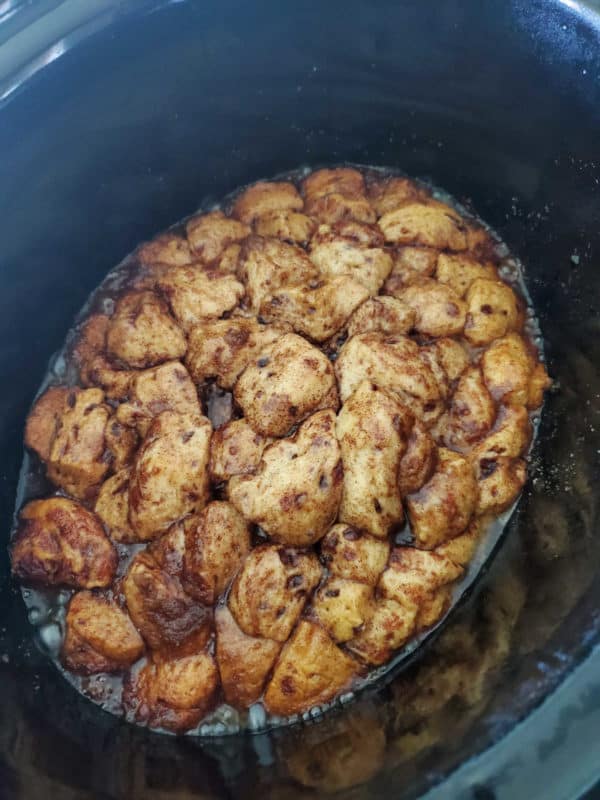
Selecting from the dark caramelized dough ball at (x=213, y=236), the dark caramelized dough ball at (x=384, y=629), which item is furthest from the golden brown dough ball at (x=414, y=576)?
the dark caramelized dough ball at (x=213, y=236)

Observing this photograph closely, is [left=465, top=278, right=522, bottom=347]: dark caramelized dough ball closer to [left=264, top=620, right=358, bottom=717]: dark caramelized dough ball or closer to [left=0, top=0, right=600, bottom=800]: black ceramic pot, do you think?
[left=0, top=0, right=600, bottom=800]: black ceramic pot

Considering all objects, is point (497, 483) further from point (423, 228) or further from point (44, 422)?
point (44, 422)

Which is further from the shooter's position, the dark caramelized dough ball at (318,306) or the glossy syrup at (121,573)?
the dark caramelized dough ball at (318,306)

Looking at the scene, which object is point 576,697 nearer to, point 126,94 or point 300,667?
point 300,667

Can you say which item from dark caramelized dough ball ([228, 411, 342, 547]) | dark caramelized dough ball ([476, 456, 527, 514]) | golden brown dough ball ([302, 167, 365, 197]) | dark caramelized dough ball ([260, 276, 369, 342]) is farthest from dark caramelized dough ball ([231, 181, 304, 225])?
dark caramelized dough ball ([476, 456, 527, 514])

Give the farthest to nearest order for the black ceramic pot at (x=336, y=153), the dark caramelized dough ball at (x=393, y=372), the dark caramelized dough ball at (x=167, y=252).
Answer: the dark caramelized dough ball at (x=167, y=252) → the dark caramelized dough ball at (x=393, y=372) → the black ceramic pot at (x=336, y=153)

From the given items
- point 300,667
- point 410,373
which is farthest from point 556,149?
point 300,667

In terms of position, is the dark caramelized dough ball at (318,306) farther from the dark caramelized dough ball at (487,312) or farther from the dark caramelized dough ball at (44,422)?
the dark caramelized dough ball at (44,422)
